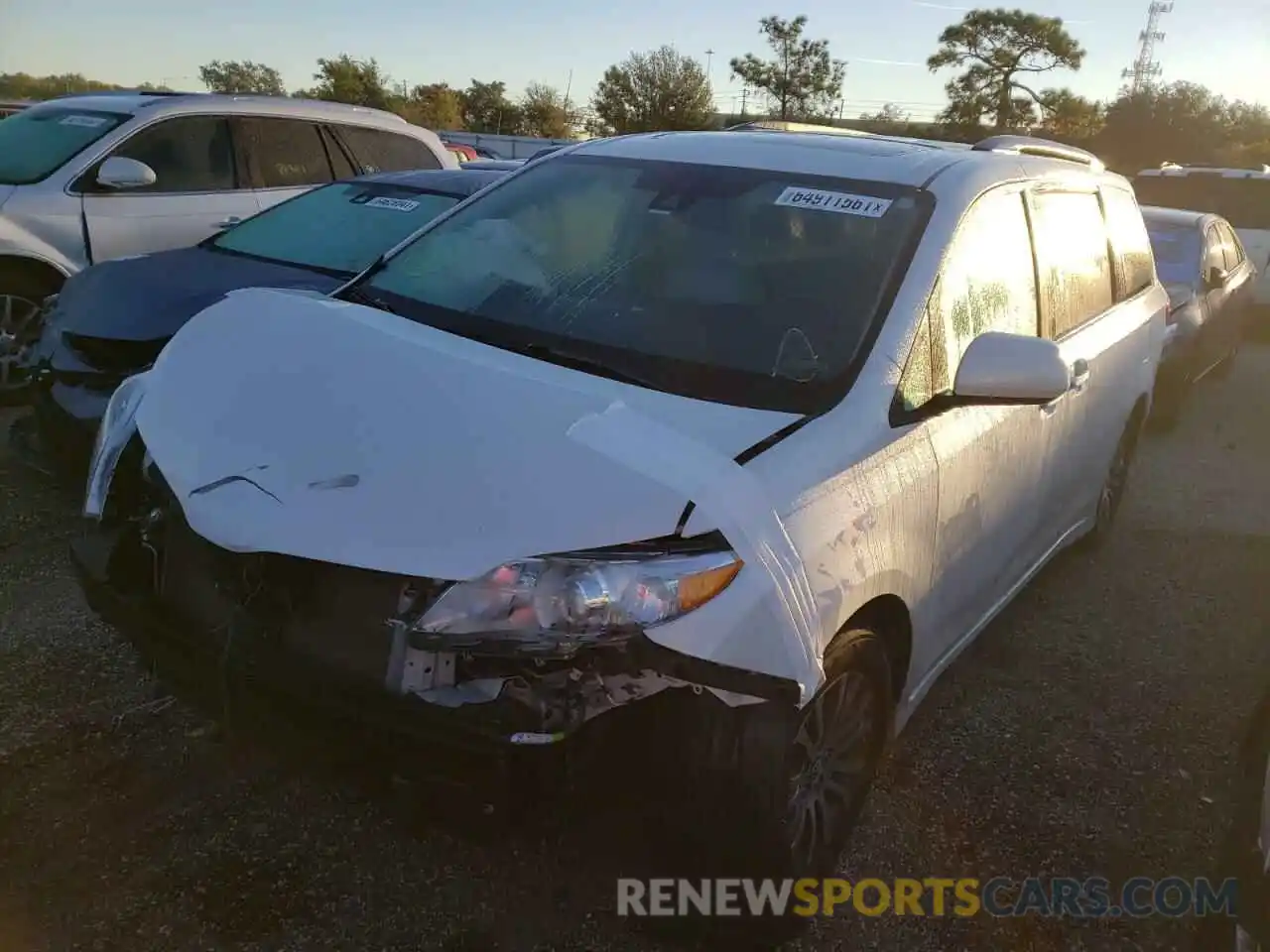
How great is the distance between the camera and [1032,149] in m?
4.11

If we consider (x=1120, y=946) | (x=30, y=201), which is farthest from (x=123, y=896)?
(x=30, y=201)

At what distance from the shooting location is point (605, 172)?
3477 mm

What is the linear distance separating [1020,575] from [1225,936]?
66.7 inches

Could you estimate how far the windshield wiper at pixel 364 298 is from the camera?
3.11 metres

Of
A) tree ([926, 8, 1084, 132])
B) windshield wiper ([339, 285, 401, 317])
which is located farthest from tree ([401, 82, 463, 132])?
windshield wiper ([339, 285, 401, 317])

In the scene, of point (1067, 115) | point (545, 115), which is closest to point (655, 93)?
point (545, 115)

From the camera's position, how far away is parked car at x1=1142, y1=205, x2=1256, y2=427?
786cm

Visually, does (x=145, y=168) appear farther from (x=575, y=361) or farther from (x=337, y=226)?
(x=575, y=361)

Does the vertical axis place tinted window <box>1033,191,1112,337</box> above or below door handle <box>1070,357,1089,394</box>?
above

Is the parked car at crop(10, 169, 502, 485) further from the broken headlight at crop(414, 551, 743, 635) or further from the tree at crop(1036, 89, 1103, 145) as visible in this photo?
the tree at crop(1036, 89, 1103, 145)

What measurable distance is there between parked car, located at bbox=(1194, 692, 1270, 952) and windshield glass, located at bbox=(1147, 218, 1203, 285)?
651 centimetres

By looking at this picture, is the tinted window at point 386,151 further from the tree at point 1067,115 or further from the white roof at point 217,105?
the tree at point 1067,115

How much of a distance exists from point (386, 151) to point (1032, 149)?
493 cm

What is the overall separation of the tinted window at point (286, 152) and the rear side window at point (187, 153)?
168mm
